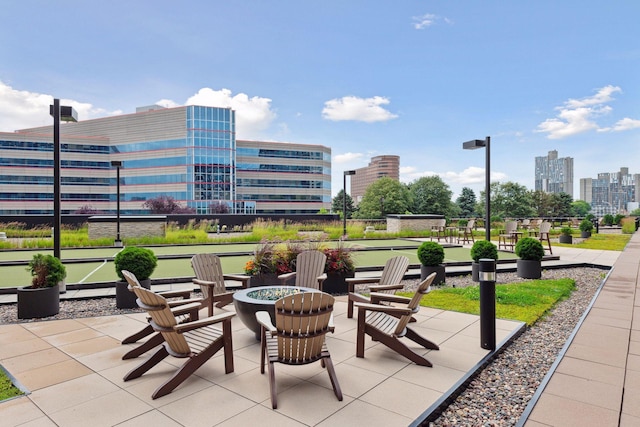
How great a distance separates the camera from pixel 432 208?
207 ft

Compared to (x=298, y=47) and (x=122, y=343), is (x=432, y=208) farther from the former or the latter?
(x=122, y=343)

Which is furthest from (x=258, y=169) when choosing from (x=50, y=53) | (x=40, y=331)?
(x=40, y=331)

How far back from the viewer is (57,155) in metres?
6.63

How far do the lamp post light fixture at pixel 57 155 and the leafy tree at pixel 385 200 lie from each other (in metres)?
52.0

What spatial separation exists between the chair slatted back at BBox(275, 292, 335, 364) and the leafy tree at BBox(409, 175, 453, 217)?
62.4 meters

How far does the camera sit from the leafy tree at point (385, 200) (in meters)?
59.4

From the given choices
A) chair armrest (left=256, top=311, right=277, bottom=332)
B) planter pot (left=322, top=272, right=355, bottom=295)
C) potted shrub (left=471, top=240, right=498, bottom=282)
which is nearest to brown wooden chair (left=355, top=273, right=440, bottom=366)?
chair armrest (left=256, top=311, right=277, bottom=332)

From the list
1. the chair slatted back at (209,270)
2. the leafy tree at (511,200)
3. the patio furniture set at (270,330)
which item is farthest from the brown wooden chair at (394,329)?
the leafy tree at (511,200)

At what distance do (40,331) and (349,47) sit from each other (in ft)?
52.6

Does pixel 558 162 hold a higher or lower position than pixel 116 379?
higher

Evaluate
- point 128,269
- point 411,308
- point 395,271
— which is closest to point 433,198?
point 395,271

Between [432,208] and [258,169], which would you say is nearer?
[432,208]

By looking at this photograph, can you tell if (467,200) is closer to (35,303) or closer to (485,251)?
(485,251)

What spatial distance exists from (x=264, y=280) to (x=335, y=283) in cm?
143
